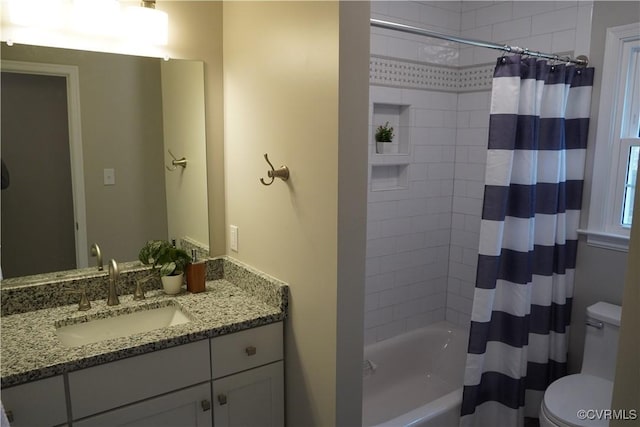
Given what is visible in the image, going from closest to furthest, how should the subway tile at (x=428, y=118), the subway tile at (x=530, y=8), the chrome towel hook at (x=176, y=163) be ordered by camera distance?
the chrome towel hook at (x=176, y=163)
the subway tile at (x=530, y=8)
the subway tile at (x=428, y=118)

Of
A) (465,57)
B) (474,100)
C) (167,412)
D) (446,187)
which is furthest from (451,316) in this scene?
(167,412)

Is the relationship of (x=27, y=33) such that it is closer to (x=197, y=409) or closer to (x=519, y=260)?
(x=197, y=409)

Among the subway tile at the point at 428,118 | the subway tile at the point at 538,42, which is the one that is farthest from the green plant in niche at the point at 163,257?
the subway tile at the point at 538,42

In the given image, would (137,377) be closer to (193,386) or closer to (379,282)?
(193,386)

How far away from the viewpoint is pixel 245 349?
5.74 ft

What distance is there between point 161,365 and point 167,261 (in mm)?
538

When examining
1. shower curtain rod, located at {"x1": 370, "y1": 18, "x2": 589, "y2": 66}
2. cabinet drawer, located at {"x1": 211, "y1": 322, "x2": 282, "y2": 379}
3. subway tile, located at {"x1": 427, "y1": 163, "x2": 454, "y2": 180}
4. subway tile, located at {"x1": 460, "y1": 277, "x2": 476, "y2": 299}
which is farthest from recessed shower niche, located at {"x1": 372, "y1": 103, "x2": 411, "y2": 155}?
cabinet drawer, located at {"x1": 211, "y1": 322, "x2": 282, "y2": 379}

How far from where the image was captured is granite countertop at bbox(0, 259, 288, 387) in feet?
4.57

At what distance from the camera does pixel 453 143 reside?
3180 mm

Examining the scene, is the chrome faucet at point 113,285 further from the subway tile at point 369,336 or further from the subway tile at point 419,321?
the subway tile at point 419,321

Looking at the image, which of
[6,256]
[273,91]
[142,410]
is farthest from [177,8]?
[142,410]

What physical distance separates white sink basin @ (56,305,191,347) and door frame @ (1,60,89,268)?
28cm

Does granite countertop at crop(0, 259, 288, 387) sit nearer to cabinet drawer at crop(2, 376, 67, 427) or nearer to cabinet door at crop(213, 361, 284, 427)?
cabinet drawer at crop(2, 376, 67, 427)

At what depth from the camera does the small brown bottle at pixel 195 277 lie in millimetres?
2012
